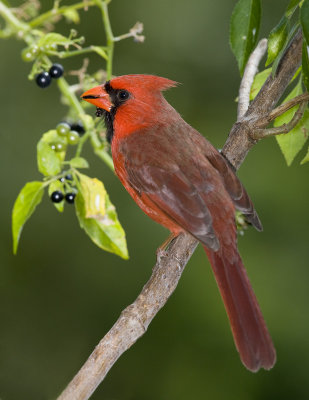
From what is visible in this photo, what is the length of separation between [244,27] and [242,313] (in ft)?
3.20

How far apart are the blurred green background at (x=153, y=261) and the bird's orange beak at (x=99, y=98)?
2.00 metres

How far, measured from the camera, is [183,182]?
8.82 feet

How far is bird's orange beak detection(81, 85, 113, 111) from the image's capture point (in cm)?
291

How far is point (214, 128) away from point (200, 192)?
2.54 metres

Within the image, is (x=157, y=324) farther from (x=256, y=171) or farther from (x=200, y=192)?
(x=200, y=192)

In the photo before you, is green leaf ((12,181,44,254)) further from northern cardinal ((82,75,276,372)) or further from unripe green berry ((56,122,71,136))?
northern cardinal ((82,75,276,372))

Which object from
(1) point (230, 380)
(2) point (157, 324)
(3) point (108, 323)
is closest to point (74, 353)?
(3) point (108, 323)

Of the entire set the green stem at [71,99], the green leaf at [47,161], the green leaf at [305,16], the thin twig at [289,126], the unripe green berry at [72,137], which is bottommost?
the thin twig at [289,126]

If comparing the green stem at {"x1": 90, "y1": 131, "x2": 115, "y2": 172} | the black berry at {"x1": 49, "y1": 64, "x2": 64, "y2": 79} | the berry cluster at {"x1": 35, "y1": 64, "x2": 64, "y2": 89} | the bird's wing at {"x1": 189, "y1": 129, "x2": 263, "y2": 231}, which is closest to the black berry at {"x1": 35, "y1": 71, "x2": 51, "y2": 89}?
the berry cluster at {"x1": 35, "y1": 64, "x2": 64, "y2": 89}

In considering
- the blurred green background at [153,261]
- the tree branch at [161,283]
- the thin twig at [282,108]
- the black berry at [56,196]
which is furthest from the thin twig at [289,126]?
the blurred green background at [153,261]

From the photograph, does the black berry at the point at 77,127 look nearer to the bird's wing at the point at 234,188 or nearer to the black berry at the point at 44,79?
the black berry at the point at 44,79

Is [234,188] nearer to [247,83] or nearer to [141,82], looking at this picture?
[247,83]

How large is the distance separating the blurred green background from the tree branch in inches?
81.1

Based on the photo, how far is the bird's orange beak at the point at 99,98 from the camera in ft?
9.55
